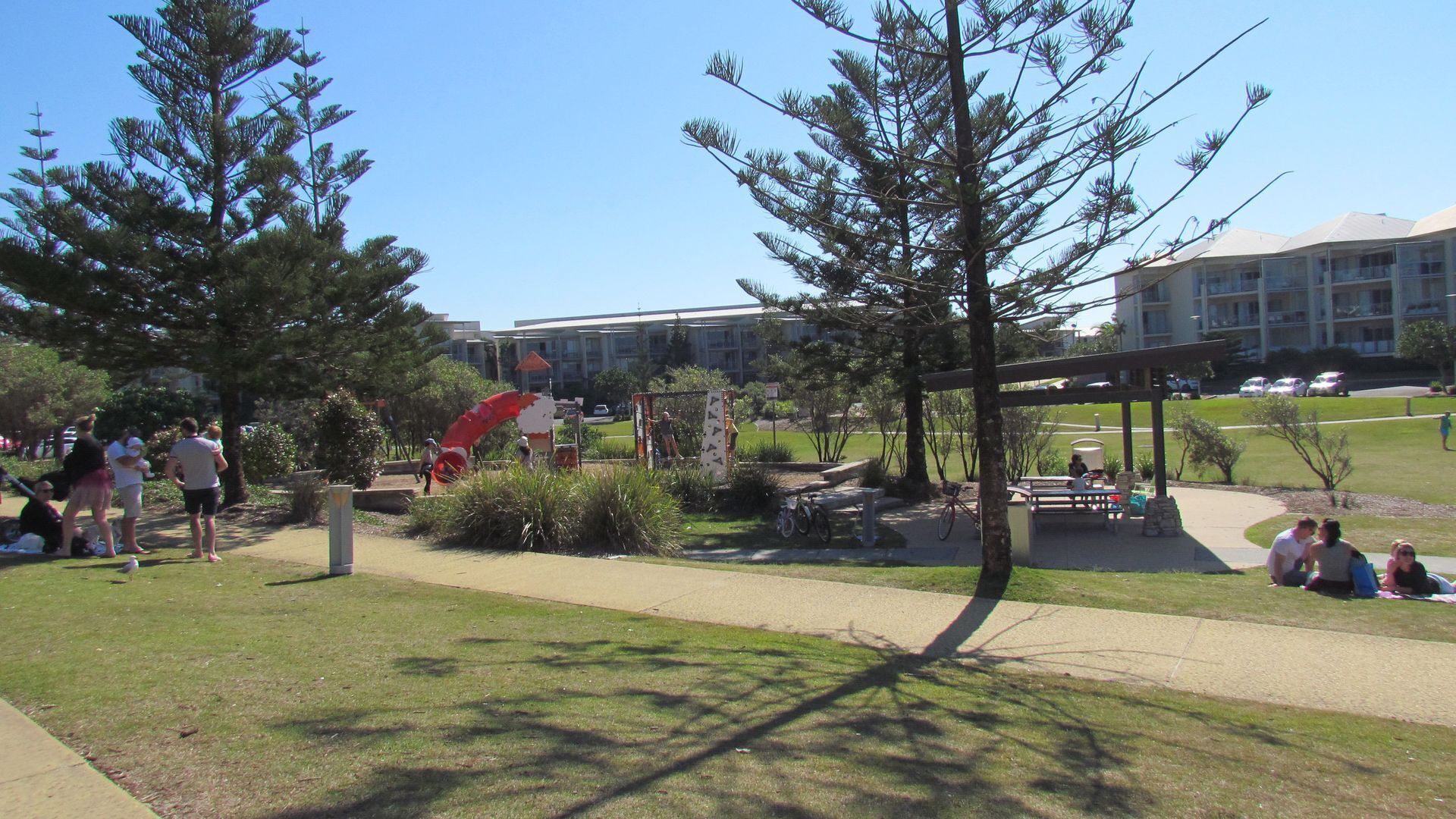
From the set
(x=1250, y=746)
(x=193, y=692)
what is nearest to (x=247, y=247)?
(x=193, y=692)

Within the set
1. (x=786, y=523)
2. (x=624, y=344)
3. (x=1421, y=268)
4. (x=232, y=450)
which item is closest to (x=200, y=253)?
(x=232, y=450)

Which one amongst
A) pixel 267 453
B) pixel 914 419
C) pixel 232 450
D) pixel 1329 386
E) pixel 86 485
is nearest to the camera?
pixel 86 485

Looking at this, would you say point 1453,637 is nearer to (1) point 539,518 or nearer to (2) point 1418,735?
(2) point 1418,735

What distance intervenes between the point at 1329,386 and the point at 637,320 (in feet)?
203

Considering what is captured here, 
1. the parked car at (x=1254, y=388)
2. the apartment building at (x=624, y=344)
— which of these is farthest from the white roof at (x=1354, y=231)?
the apartment building at (x=624, y=344)

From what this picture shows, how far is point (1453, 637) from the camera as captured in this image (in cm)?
676

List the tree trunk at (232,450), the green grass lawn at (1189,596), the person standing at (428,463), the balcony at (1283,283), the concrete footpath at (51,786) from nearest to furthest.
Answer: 1. the concrete footpath at (51,786)
2. the green grass lawn at (1189,596)
3. the tree trunk at (232,450)
4. the person standing at (428,463)
5. the balcony at (1283,283)

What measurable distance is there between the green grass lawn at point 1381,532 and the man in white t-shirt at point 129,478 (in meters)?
13.1

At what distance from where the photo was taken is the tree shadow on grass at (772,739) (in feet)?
12.0

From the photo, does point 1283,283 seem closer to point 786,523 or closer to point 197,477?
point 786,523

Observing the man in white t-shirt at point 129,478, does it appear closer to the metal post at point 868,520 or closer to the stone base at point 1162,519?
the metal post at point 868,520

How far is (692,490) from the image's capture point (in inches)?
685

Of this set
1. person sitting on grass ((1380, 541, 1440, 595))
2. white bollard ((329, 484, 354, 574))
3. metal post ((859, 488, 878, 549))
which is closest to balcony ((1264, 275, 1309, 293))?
metal post ((859, 488, 878, 549))

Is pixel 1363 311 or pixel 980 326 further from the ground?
pixel 1363 311
